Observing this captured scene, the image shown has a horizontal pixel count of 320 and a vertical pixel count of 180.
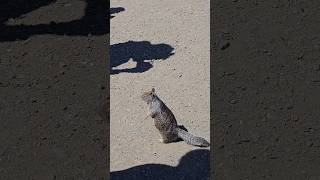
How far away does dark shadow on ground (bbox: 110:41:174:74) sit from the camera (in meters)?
7.18

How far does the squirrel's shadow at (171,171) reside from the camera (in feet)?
17.0

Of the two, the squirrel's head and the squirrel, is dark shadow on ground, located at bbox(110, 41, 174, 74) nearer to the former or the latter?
the squirrel's head

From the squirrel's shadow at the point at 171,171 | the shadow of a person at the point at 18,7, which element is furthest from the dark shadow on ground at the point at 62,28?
the squirrel's shadow at the point at 171,171

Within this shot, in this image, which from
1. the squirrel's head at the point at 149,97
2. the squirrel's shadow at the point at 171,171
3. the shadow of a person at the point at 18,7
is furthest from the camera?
the shadow of a person at the point at 18,7

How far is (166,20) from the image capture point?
8188 millimetres

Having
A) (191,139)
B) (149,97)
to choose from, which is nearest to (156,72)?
(149,97)

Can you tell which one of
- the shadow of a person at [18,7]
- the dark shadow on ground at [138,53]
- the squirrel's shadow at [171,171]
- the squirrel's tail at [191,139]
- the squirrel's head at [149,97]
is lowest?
the squirrel's shadow at [171,171]

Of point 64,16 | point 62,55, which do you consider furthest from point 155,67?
point 64,16

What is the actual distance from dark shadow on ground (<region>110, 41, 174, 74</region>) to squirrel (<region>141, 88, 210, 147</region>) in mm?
1270

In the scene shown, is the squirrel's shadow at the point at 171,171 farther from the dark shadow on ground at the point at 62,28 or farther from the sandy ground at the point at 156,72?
the dark shadow on ground at the point at 62,28
